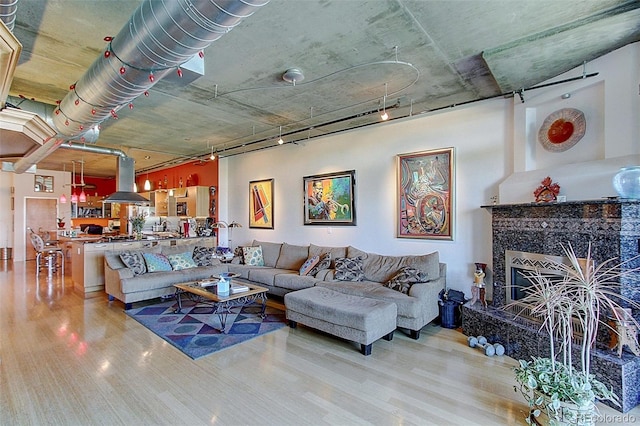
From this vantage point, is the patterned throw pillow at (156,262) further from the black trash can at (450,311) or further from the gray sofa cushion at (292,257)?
the black trash can at (450,311)

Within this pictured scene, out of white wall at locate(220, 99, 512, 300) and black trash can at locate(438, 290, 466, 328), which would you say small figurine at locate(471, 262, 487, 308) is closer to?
black trash can at locate(438, 290, 466, 328)

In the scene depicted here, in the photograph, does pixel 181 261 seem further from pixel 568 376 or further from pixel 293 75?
pixel 568 376

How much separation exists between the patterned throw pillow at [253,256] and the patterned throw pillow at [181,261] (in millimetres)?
966

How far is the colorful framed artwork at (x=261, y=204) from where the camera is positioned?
7.30 metres

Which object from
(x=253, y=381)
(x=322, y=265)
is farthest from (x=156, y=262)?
(x=253, y=381)

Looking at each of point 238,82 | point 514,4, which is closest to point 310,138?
point 238,82

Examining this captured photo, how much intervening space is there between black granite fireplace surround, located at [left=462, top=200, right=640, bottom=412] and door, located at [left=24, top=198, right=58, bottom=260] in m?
12.7

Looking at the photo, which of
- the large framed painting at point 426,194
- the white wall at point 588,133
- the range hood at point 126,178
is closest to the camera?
the white wall at point 588,133

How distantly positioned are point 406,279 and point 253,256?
329 centimetres

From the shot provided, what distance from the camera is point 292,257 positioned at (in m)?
6.07

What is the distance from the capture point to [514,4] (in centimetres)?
238

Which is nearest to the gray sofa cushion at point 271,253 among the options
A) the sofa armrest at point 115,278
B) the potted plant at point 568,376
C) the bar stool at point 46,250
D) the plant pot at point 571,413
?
the sofa armrest at point 115,278

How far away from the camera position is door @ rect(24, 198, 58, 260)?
10156 mm

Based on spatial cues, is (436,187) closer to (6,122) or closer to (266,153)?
(266,153)
